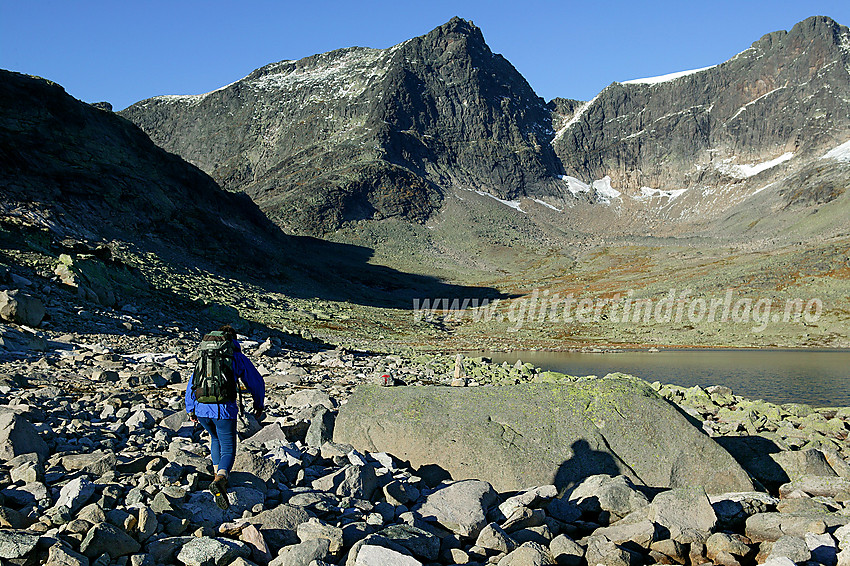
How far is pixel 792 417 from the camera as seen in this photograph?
17.3 m

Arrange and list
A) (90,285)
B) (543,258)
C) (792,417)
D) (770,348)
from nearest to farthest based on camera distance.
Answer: (792,417), (90,285), (770,348), (543,258)

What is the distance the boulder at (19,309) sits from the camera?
18.2m

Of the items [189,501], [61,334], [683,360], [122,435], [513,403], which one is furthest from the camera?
[683,360]

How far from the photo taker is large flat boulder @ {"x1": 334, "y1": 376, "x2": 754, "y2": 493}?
29.4 ft

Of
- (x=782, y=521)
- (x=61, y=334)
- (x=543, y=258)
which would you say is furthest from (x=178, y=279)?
(x=543, y=258)

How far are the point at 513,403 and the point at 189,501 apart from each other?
223 inches

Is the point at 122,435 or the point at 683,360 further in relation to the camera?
the point at 683,360

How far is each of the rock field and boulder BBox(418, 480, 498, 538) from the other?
23 millimetres

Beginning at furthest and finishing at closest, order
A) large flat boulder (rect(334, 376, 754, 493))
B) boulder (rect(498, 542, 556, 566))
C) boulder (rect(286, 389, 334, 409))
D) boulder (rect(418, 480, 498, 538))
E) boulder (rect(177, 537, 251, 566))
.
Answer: boulder (rect(286, 389, 334, 409))
large flat boulder (rect(334, 376, 754, 493))
boulder (rect(418, 480, 498, 538))
boulder (rect(498, 542, 556, 566))
boulder (rect(177, 537, 251, 566))

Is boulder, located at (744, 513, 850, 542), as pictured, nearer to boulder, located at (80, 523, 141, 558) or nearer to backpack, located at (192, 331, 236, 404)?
backpack, located at (192, 331, 236, 404)

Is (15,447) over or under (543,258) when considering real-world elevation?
under

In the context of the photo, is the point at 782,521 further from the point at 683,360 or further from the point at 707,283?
the point at 707,283

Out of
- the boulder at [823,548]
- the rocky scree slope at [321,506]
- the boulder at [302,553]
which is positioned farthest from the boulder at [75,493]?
the boulder at [823,548]

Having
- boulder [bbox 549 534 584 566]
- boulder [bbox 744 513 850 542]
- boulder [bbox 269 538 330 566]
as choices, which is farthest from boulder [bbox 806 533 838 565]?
boulder [bbox 269 538 330 566]
